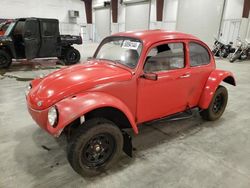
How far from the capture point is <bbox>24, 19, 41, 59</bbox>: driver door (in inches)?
282

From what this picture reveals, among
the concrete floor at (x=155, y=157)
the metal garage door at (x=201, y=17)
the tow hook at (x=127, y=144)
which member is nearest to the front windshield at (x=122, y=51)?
the tow hook at (x=127, y=144)

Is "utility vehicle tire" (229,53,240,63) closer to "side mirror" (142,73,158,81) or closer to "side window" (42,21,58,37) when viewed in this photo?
"side window" (42,21,58,37)

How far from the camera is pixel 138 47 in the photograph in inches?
100.0

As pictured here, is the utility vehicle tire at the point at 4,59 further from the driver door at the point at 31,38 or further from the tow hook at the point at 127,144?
the tow hook at the point at 127,144

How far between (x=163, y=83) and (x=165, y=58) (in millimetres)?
352

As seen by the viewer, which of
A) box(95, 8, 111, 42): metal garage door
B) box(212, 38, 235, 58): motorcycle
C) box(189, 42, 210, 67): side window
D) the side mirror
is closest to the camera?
the side mirror

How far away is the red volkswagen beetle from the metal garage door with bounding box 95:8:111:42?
1879 cm

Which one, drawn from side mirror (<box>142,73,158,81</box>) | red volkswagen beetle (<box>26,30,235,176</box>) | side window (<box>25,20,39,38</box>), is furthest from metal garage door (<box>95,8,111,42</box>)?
side mirror (<box>142,73,158,81</box>)

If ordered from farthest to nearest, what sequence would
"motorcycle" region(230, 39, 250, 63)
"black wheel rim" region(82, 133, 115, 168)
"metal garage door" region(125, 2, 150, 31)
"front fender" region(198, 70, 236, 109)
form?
"metal garage door" region(125, 2, 150, 31) → "motorcycle" region(230, 39, 250, 63) → "front fender" region(198, 70, 236, 109) → "black wheel rim" region(82, 133, 115, 168)

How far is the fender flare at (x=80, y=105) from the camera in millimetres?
1900

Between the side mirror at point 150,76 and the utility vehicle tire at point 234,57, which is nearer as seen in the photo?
the side mirror at point 150,76

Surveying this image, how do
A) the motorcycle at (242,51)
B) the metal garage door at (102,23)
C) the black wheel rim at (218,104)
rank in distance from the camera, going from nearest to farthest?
the black wheel rim at (218,104)
the motorcycle at (242,51)
the metal garage door at (102,23)

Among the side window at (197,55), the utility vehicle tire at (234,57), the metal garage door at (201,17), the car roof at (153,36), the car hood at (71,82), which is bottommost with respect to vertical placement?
the utility vehicle tire at (234,57)

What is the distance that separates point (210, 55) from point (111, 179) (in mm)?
2442
